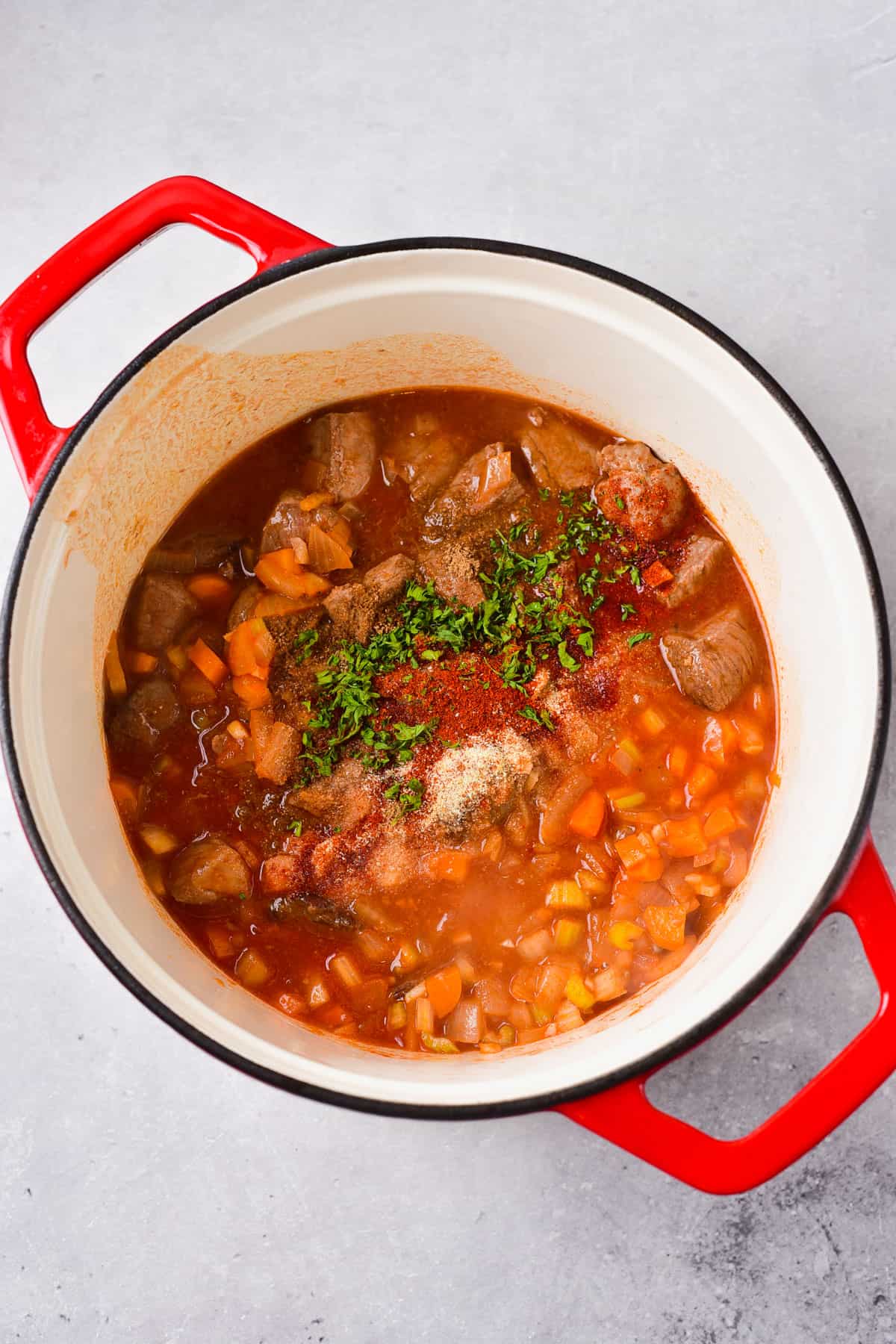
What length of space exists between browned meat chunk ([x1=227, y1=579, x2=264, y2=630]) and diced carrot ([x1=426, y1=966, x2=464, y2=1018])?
4.40ft

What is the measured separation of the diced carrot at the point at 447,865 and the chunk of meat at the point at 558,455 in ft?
4.18

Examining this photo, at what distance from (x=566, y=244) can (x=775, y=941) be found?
248cm

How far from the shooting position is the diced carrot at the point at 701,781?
3.42 metres

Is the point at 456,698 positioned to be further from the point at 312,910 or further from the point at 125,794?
the point at 125,794

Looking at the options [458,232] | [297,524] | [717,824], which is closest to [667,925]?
[717,824]

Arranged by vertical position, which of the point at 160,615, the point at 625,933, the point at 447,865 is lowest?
the point at 625,933

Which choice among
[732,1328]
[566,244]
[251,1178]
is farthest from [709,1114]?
[566,244]

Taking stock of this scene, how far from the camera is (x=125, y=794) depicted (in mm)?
3357

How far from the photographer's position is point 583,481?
3.53 meters

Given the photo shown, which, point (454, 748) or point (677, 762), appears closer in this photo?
point (454, 748)

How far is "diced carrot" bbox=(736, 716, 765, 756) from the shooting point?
348cm

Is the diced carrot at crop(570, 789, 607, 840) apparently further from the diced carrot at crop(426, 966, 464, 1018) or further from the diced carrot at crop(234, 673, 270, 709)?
the diced carrot at crop(234, 673, 270, 709)

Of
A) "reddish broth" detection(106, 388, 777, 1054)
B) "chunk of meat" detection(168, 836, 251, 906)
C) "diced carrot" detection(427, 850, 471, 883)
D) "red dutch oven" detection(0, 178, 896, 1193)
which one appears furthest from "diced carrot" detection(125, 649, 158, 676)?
"diced carrot" detection(427, 850, 471, 883)

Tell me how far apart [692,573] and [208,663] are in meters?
1.65
